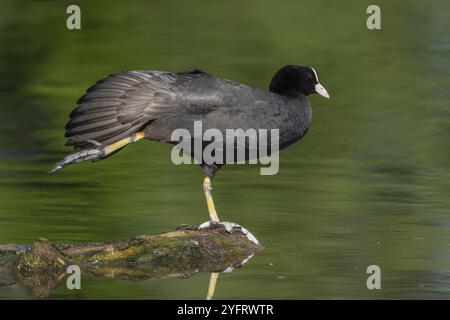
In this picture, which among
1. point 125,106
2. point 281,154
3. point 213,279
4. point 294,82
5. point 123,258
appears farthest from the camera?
point 281,154

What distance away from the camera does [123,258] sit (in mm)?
10219

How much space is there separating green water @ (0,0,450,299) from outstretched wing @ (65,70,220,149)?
124 cm

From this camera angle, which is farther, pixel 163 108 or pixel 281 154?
pixel 281 154

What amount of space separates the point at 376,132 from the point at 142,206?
5566 mm

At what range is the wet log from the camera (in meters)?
9.96

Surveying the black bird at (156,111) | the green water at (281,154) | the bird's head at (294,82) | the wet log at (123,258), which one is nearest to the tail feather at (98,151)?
the black bird at (156,111)

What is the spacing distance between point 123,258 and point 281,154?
6695mm

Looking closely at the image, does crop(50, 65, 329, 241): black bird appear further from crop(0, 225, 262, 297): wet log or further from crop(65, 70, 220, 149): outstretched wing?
crop(0, 225, 262, 297): wet log

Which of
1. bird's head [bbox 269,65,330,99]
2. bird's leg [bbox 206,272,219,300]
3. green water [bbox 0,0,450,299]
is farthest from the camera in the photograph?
bird's head [bbox 269,65,330,99]

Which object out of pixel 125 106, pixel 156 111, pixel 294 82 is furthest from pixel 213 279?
pixel 294 82

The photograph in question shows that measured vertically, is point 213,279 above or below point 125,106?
below

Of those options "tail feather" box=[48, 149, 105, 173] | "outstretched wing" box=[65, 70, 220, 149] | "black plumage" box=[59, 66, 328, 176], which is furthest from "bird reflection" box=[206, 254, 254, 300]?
"tail feather" box=[48, 149, 105, 173]

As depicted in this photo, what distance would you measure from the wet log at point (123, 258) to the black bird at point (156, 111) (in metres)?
0.42

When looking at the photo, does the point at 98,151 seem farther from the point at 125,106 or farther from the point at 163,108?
the point at 163,108
